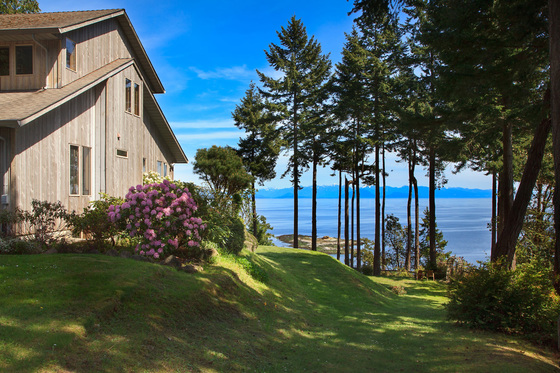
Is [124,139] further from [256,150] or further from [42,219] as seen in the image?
[256,150]

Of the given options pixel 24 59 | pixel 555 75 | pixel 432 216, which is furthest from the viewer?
pixel 432 216

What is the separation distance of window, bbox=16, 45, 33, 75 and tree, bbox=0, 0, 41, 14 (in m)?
18.2

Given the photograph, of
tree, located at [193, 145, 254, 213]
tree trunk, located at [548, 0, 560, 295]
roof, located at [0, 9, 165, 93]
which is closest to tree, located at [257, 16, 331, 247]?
tree, located at [193, 145, 254, 213]

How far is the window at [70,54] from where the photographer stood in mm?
12906

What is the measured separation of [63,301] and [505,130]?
17256 mm

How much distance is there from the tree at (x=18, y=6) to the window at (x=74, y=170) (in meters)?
21.0

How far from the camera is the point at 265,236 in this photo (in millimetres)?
39094

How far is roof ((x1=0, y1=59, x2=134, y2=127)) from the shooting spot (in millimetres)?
9242

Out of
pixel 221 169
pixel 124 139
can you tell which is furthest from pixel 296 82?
pixel 124 139

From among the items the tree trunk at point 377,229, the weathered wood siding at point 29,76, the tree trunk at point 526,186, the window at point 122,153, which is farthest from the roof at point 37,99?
the tree trunk at point 377,229

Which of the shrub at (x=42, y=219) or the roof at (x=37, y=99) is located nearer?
the shrub at (x=42, y=219)

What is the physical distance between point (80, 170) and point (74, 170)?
245 mm

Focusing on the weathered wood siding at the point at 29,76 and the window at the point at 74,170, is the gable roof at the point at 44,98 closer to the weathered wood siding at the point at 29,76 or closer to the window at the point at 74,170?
the weathered wood siding at the point at 29,76

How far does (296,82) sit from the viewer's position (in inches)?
1255
